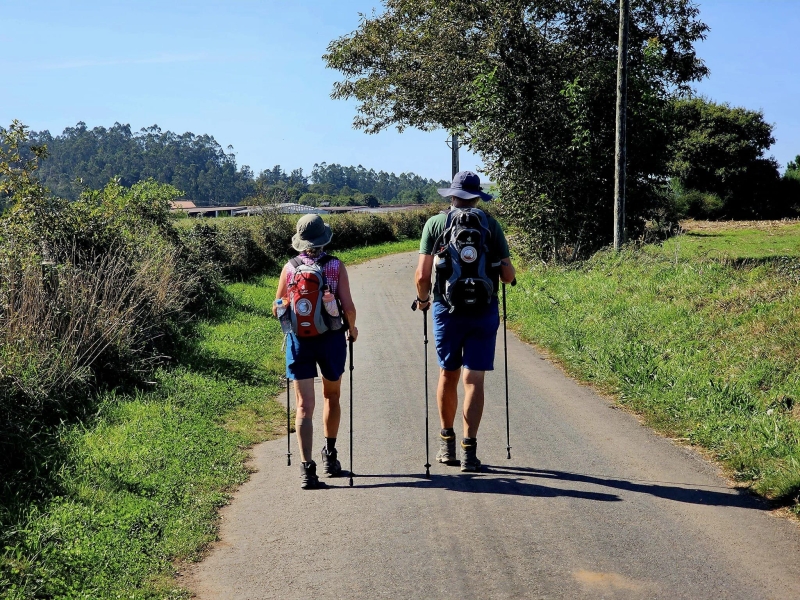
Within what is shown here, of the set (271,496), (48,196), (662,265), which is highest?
(48,196)

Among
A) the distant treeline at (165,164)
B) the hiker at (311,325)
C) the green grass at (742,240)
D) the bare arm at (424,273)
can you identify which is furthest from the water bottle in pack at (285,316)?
the distant treeline at (165,164)

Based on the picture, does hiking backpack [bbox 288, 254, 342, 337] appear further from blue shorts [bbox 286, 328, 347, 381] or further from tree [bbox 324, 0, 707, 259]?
tree [bbox 324, 0, 707, 259]

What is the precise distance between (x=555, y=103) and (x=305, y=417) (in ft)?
57.4

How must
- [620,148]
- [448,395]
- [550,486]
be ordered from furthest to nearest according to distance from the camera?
[620,148]
[448,395]
[550,486]

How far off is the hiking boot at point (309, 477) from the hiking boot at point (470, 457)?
1.13 m

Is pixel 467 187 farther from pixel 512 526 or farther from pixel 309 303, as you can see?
pixel 512 526

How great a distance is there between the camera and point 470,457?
7008mm

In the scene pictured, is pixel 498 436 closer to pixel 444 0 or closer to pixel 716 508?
pixel 716 508

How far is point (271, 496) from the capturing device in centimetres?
664

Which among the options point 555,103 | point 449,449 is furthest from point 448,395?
point 555,103

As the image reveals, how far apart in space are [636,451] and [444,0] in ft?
64.8

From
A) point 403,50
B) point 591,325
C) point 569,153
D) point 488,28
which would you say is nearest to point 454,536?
point 591,325

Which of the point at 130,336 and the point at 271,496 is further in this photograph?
the point at 130,336

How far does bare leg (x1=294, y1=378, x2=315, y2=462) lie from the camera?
6.82 metres
